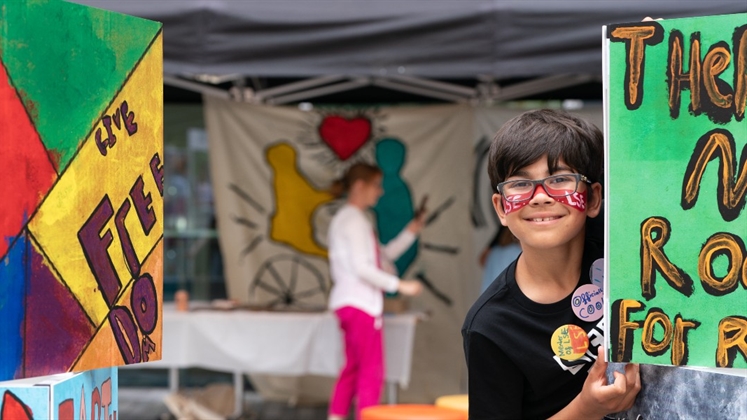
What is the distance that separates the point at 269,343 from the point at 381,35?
283cm

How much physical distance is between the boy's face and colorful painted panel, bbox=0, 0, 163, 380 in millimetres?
718

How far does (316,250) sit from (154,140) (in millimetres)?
5677

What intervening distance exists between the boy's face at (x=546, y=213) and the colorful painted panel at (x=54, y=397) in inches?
33.5

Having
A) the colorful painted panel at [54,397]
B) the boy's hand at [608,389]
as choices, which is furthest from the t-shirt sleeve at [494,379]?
the colorful painted panel at [54,397]

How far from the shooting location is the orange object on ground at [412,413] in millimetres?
3859

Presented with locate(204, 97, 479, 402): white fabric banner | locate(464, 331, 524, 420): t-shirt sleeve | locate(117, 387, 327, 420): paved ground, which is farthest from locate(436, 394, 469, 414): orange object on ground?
locate(204, 97, 479, 402): white fabric banner

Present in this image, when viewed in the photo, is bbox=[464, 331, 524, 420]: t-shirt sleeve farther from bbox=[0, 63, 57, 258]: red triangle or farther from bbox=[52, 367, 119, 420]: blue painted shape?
bbox=[0, 63, 57, 258]: red triangle

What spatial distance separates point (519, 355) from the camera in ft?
6.18

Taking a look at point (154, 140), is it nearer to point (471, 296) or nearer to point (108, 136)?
point (108, 136)

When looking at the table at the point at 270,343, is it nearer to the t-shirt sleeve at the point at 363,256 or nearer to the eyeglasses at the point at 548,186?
the t-shirt sleeve at the point at 363,256

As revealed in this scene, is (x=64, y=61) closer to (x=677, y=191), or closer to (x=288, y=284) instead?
(x=677, y=191)

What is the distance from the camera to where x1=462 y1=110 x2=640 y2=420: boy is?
1797 millimetres

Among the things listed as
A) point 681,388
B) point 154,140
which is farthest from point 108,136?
point 681,388

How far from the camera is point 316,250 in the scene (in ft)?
24.7
